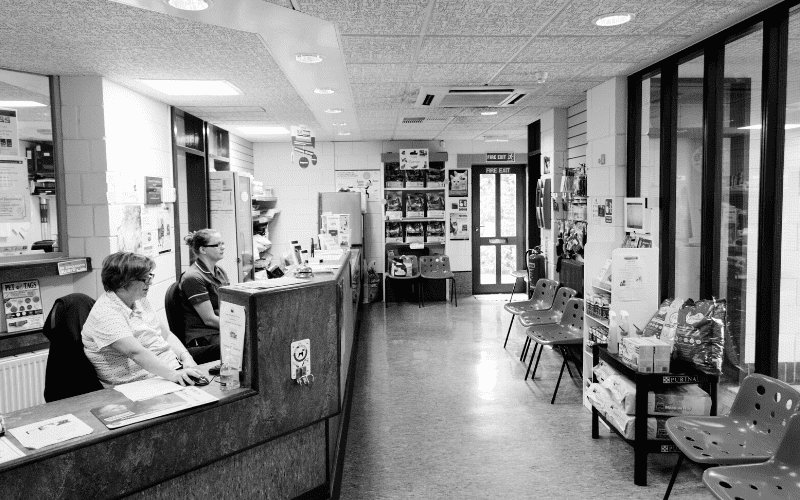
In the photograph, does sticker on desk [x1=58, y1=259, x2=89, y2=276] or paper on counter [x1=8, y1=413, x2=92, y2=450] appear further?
sticker on desk [x1=58, y1=259, x2=89, y2=276]

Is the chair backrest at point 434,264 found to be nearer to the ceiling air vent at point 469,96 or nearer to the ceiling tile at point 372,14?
the ceiling air vent at point 469,96

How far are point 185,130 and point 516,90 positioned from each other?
12.6 feet

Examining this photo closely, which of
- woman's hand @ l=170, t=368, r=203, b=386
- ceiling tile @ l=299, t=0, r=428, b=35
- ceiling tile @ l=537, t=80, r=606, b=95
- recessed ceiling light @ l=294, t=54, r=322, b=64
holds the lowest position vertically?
woman's hand @ l=170, t=368, r=203, b=386

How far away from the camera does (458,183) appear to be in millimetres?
10516

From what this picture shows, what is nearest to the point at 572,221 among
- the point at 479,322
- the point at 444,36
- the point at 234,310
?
the point at 479,322

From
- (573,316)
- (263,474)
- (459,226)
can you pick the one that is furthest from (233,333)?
(459,226)

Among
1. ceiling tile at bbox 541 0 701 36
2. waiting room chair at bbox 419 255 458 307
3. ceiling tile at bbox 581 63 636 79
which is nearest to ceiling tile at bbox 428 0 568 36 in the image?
ceiling tile at bbox 541 0 701 36

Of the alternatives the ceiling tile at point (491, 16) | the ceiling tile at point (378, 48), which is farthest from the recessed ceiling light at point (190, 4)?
the ceiling tile at point (491, 16)

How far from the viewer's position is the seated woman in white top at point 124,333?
2744mm

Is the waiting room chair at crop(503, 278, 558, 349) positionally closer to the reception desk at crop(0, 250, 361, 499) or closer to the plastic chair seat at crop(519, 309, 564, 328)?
the plastic chair seat at crop(519, 309, 564, 328)

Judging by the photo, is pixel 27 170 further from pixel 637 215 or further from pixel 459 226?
pixel 459 226

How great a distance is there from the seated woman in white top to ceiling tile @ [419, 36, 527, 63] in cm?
239

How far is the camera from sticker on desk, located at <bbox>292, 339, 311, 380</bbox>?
9.27 ft

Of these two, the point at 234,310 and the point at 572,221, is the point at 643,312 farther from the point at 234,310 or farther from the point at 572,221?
the point at 234,310
